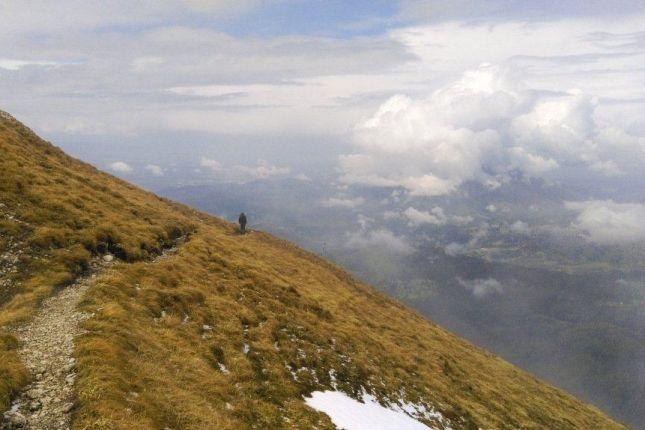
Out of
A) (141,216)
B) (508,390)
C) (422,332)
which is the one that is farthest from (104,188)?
(508,390)

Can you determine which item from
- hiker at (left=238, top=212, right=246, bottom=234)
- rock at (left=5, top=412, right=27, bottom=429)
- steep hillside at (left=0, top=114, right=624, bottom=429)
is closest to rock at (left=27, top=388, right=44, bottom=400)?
steep hillside at (left=0, top=114, right=624, bottom=429)

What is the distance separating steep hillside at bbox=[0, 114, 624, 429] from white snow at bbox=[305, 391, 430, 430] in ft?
2.55

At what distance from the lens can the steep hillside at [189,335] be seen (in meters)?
16.5

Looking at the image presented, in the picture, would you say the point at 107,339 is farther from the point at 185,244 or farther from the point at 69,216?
the point at 185,244

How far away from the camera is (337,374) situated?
2720 cm

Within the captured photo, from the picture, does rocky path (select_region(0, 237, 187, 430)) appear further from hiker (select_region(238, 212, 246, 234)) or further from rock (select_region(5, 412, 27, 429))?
hiker (select_region(238, 212, 246, 234))

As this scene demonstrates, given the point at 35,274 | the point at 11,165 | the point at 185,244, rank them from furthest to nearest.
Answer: the point at 185,244, the point at 11,165, the point at 35,274

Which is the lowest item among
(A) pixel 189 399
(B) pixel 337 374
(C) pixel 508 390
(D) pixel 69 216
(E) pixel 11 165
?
(C) pixel 508 390

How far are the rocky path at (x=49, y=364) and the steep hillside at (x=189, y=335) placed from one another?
387 mm

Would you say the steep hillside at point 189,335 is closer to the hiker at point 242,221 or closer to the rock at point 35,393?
the rock at point 35,393

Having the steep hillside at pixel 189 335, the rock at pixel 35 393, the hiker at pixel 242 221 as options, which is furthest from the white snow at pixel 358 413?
the hiker at pixel 242 221

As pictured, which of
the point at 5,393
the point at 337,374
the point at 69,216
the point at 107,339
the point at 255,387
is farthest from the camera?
the point at 69,216

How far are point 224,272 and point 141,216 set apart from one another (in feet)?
40.3

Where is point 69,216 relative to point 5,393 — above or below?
above
